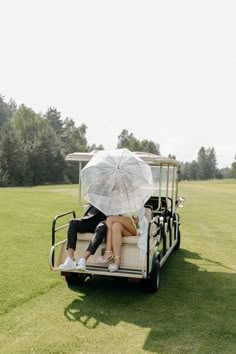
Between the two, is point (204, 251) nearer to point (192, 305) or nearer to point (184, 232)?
point (184, 232)

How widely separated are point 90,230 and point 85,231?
0.28 feet

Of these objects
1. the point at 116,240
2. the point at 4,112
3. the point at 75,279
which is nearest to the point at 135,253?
the point at 116,240

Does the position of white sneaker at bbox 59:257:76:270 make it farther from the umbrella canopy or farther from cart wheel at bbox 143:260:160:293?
cart wheel at bbox 143:260:160:293

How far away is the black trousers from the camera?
6.48m

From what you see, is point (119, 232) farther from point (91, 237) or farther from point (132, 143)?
point (132, 143)

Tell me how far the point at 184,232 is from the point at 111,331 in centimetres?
876

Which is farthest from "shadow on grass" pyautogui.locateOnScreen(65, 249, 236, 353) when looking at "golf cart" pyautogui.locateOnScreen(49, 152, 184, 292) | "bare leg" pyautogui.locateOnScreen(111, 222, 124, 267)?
"bare leg" pyautogui.locateOnScreen(111, 222, 124, 267)

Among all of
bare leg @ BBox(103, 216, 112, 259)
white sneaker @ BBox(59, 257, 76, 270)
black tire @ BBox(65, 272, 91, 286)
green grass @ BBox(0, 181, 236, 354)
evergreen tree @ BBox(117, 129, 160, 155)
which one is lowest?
green grass @ BBox(0, 181, 236, 354)

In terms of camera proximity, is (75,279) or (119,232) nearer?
(119,232)

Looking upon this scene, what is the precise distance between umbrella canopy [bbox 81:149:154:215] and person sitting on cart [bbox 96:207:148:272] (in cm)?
13

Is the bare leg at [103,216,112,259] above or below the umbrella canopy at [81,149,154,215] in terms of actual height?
below

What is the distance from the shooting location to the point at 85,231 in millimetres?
6836

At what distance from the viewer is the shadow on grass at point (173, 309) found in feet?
16.6

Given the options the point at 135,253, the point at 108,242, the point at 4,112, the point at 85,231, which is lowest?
the point at 135,253
